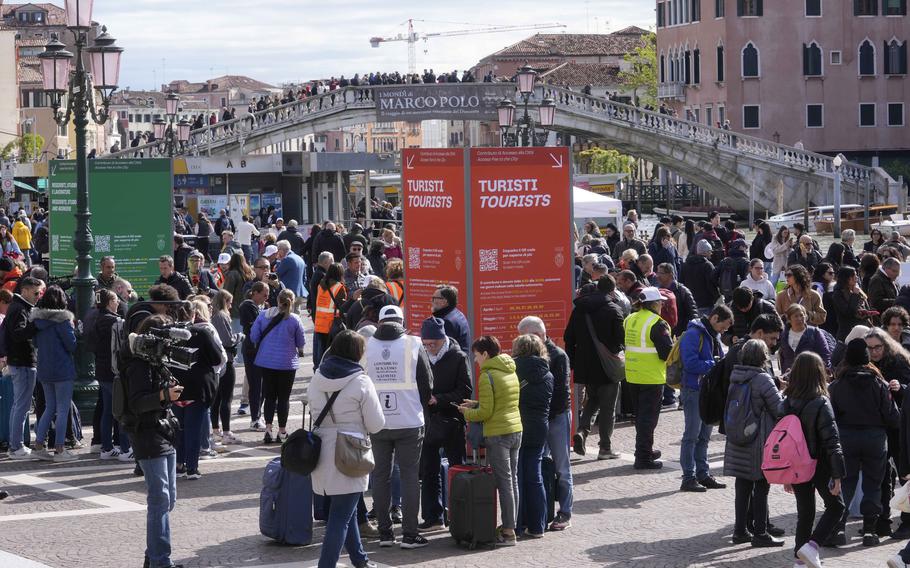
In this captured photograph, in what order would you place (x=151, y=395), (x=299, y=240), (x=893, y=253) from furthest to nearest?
1. (x=299, y=240)
2. (x=893, y=253)
3. (x=151, y=395)

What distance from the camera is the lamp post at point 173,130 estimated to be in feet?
138

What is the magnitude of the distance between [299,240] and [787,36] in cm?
4549

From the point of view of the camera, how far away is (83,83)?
1667 centimetres

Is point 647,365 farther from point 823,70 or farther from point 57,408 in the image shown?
point 823,70

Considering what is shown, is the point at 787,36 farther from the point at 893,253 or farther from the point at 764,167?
the point at 893,253

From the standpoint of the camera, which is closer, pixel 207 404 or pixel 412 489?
pixel 412 489

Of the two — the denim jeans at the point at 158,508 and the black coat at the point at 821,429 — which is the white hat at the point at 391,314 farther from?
the black coat at the point at 821,429

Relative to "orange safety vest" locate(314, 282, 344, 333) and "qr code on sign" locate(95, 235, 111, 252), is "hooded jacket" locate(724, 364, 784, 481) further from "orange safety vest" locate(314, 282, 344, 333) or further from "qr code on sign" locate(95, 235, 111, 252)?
"qr code on sign" locate(95, 235, 111, 252)

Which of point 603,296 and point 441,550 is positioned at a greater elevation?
point 603,296

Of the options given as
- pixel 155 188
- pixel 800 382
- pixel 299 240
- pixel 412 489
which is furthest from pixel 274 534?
pixel 299 240

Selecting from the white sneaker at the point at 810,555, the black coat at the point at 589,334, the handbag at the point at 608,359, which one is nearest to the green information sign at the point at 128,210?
the black coat at the point at 589,334

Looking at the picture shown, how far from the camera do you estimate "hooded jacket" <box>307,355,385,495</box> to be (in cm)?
918

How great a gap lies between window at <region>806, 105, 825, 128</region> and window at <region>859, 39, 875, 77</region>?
8.32 feet

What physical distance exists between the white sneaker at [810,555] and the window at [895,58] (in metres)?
63.5
